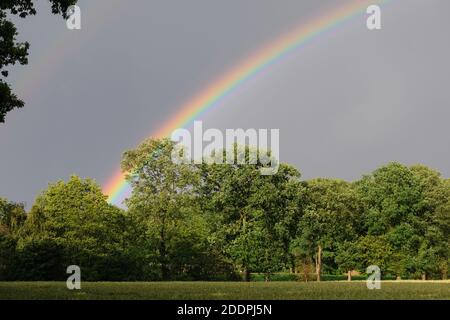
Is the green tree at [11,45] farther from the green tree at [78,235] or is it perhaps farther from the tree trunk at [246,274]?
the tree trunk at [246,274]

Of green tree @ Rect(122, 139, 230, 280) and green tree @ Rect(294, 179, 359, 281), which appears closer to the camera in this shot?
green tree @ Rect(122, 139, 230, 280)

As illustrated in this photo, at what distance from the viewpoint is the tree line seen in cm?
6381

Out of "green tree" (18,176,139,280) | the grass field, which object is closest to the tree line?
"green tree" (18,176,139,280)

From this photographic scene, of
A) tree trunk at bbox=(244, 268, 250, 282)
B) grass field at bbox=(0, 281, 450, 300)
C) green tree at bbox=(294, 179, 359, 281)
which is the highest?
green tree at bbox=(294, 179, 359, 281)

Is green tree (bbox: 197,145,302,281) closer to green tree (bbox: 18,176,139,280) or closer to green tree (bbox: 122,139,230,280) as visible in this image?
green tree (bbox: 122,139,230,280)

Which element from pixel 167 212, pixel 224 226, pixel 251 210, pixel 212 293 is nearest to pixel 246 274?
pixel 224 226

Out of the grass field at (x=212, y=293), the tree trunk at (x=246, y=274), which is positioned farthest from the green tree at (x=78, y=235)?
the grass field at (x=212, y=293)

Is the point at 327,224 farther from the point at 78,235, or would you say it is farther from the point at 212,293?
the point at 212,293

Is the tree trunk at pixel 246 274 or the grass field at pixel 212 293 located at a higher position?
the grass field at pixel 212 293

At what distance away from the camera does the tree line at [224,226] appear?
6381 centimetres
